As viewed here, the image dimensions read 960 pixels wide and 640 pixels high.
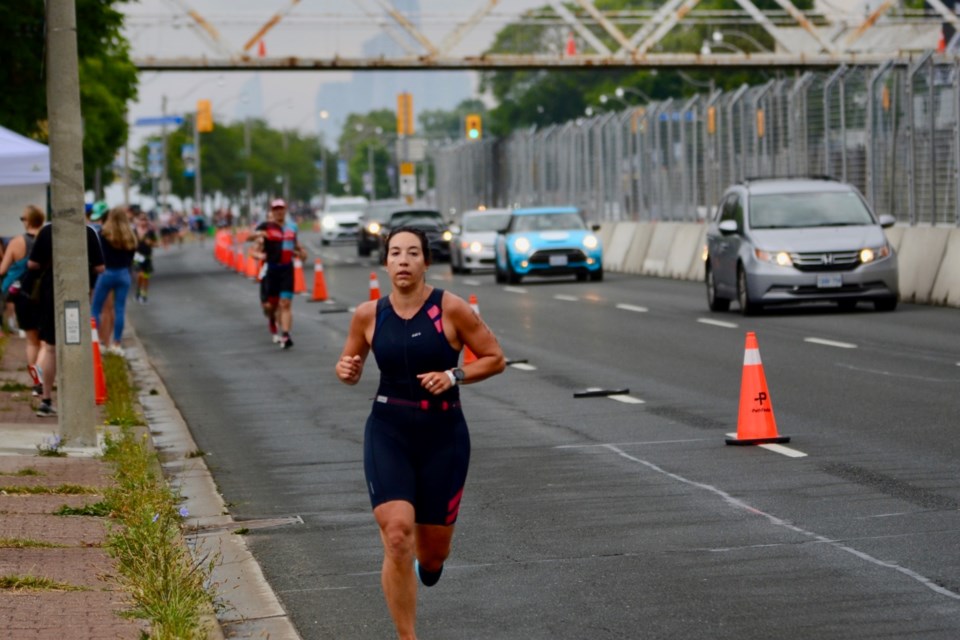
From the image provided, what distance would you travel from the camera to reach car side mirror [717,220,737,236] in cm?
2738

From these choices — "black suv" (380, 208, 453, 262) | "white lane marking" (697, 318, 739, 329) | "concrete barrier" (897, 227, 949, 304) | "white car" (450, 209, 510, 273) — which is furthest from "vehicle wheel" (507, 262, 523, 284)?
"black suv" (380, 208, 453, 262)

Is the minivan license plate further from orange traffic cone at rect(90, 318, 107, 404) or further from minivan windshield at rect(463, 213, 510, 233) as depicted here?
minivan windshield at rect(463, 213, 510, 233)

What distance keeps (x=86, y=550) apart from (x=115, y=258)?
14.0 meters

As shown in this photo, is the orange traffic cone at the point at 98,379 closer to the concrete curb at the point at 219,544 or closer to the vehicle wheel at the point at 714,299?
the concrete curb at the point at 219,544

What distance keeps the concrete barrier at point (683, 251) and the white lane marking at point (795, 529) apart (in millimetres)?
28038

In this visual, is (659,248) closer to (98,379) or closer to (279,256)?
(279,256)

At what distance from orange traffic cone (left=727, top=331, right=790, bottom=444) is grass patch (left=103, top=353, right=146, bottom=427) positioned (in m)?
4.62

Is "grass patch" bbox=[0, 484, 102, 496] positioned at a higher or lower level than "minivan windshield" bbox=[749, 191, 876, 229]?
lower

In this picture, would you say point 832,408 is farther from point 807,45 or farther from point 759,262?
point 807,45

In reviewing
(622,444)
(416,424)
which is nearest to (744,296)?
(622,444)

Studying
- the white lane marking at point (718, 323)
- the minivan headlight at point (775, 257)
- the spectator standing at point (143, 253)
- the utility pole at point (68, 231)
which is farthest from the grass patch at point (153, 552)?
the spectator standing at point (143, 253)

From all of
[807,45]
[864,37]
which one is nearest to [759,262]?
[864,37]

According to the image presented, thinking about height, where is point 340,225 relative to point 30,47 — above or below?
below

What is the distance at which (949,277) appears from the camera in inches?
1117
